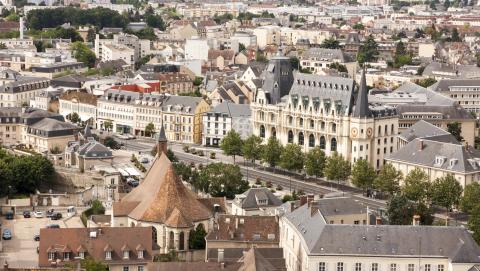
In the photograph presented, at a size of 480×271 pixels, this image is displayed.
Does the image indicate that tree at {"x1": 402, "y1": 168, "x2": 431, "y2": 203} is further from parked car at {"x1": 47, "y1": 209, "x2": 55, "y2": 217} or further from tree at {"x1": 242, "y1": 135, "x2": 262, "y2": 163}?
parked car at {"x1": 47, "y1": 209, "x2": 55, "y2": 217}

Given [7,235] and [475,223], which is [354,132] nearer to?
[475,223]

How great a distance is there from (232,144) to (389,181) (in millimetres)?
20657

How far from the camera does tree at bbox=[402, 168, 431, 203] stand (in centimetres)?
7744

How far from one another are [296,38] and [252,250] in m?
147

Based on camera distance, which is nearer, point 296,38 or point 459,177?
point 459,177

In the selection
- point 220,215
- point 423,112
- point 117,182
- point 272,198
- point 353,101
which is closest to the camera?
point 220,215

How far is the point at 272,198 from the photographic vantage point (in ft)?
232

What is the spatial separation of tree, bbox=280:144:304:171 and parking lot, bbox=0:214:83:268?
20.9m

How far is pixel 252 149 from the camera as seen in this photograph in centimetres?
9525

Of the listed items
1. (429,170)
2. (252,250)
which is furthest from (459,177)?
(252,250)

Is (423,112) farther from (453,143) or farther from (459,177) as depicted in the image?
(459,177)

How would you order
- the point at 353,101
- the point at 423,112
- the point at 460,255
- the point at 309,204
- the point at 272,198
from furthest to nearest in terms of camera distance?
the point at 423,112
the point at 353,101
the point at 272,198
the point at 309,204
the point at 460,255

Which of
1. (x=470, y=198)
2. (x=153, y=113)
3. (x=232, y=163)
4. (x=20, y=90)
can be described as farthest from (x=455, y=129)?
(x=20, y=90)

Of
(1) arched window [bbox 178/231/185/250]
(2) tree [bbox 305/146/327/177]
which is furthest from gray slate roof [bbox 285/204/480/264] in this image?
(2) tree [bbox 305/146/327/177]
